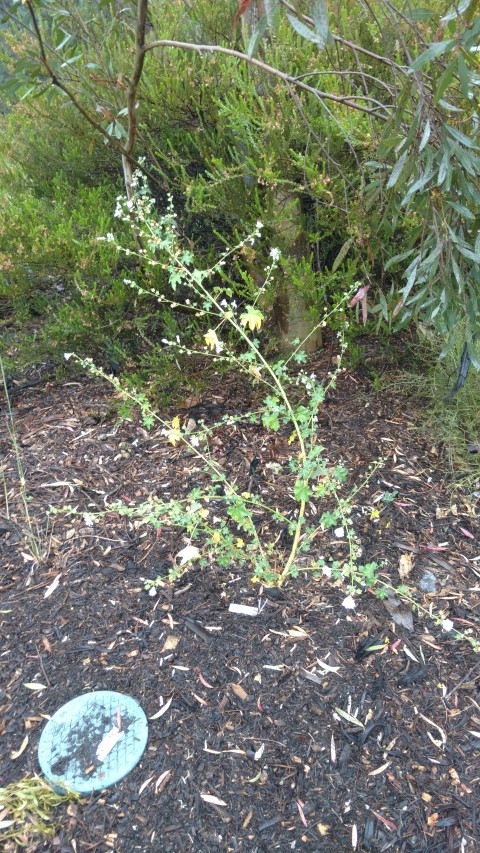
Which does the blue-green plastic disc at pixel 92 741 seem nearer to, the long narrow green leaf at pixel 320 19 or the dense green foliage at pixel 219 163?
the dense green foliage at pixel 219 163

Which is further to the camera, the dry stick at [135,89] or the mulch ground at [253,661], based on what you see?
the dry stick at [135,89]

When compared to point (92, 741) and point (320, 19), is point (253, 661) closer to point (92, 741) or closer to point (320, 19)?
point (92, 741)

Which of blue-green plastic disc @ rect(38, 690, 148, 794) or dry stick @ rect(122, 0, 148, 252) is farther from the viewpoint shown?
dry stick @ rect(122, 0, 148, 252)

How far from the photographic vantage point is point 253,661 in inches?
80.4

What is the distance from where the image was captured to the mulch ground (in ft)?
5.56

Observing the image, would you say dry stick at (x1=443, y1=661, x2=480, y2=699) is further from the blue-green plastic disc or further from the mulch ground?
the blue-green plastic disc

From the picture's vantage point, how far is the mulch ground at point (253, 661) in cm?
169

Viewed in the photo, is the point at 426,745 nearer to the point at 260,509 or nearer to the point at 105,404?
the point at 260,509

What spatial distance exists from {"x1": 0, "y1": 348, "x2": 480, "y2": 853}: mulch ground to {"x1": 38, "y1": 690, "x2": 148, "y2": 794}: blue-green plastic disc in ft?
0.11

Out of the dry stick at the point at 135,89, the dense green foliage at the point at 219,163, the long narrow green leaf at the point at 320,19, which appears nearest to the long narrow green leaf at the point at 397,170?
the dense green foliage at the point at 219,163

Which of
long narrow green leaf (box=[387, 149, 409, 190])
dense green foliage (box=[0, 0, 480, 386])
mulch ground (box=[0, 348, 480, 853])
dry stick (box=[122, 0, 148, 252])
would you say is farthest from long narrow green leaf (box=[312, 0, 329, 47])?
mulch ground (box=[0, 348, 480, 853])

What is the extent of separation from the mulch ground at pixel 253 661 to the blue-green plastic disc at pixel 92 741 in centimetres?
3

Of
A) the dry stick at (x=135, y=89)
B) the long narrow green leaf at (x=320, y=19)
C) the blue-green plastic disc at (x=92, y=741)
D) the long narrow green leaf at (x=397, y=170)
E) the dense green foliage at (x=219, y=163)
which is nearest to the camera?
the long narrow green leaf at (x=320, y=19)

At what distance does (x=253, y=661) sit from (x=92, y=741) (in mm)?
564
